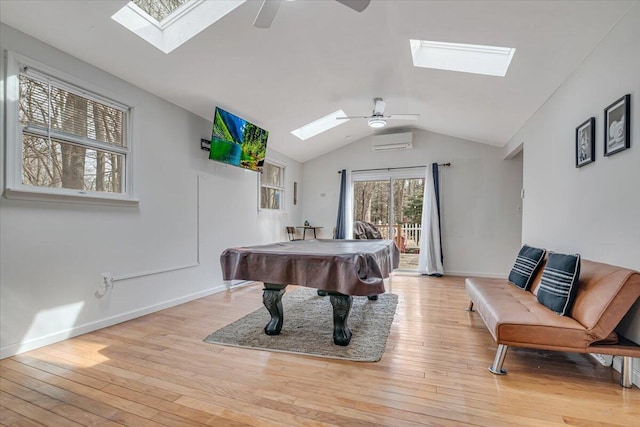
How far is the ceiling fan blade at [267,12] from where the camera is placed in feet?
6.18

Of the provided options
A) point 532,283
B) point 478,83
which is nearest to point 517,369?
point 532,283

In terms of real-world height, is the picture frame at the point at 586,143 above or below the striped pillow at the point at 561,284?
above

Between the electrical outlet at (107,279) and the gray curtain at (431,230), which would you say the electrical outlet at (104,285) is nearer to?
the electrical outlet at (107,279)

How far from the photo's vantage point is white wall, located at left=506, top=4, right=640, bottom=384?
1.88 metres

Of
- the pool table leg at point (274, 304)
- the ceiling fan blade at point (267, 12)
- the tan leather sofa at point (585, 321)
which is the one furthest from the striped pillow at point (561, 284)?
the ceiling fan blade at point (267, 12)

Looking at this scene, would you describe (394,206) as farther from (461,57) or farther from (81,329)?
(81,329)

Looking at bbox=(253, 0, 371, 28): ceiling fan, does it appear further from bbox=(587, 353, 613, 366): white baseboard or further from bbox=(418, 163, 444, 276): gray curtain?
bbox=(418, 163, 444, 276): gray curtain

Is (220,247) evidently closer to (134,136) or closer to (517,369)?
(134,136)

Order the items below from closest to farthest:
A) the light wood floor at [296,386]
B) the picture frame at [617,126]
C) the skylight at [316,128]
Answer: the light wood floor at [296,386] → the picture frame at [617,126] → the skylight at [316,128]

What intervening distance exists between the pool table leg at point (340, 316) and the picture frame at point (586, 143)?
223 cm

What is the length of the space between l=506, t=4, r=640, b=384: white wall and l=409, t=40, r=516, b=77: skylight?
0.65 metres

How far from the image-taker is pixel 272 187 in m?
5.93

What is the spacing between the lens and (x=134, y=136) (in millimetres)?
3170

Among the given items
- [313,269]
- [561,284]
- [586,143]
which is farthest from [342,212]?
[561,284]
